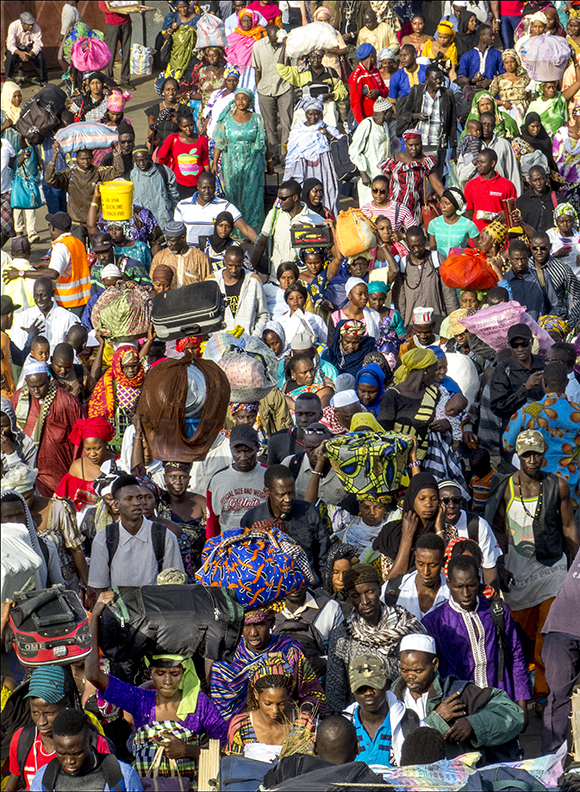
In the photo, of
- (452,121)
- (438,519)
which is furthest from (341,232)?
(438,519)

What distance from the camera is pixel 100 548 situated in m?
7.41

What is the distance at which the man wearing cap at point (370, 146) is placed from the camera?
14.0 m

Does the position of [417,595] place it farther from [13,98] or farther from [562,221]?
[13,98]

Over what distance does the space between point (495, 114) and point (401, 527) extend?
24.0ft

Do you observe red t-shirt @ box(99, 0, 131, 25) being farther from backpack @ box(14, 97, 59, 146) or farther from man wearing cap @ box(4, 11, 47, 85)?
backpack @ box(14, 97, 59, 146)

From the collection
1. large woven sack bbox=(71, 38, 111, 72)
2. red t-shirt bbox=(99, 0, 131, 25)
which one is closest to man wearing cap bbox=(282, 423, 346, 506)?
large woven sack bbox=(71, 38, 111, 72)

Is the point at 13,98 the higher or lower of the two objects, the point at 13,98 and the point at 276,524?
the higher

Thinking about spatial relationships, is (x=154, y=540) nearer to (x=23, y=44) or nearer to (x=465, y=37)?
(x=465, y=37)

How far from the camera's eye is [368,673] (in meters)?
6.20

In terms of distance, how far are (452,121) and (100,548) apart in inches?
326

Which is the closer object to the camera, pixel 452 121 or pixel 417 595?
pixel 417 595

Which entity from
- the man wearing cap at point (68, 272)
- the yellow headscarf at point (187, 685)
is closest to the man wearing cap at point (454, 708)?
the yellow headscarf at point (187, 685)

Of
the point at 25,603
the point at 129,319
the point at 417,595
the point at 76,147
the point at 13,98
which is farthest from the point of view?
the point at 13,98

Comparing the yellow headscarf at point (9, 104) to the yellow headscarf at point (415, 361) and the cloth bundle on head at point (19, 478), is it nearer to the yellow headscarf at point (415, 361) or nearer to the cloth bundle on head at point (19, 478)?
the yellow headscarf at point (415, 361)
